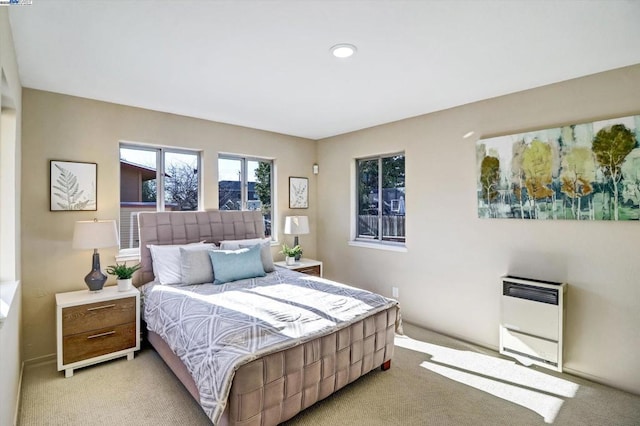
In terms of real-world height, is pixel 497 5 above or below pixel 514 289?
above

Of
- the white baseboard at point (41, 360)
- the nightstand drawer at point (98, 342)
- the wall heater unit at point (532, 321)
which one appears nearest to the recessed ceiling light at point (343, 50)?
the wall heater unit at point (532, 321)

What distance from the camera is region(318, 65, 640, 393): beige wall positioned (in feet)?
8.55

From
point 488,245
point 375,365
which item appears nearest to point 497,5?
point 488,245

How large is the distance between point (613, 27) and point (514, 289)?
2.10 m

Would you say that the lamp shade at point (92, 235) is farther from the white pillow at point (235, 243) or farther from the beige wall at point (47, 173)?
the white pillow at point (235, 243)

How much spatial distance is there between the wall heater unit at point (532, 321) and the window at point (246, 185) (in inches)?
126

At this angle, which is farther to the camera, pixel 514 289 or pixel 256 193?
pixel 256 193

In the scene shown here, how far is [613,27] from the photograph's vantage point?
200 centimetres

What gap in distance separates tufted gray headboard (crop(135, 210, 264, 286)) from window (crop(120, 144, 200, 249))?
0.20 m

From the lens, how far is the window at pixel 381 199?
4.33 metres

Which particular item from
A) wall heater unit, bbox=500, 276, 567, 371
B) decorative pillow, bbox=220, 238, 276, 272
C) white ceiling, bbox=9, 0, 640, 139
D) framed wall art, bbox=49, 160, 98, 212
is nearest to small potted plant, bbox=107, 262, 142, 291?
framed wall art, bbox=49, 160, 98, 212

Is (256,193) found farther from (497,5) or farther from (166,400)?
(497,5)

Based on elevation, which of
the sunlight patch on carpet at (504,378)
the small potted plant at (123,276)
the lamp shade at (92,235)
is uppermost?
the lamp shade at (92,235)

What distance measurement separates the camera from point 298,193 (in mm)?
5133
